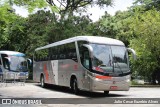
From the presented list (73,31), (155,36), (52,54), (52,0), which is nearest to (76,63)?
(52,54)

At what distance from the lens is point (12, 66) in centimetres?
3516

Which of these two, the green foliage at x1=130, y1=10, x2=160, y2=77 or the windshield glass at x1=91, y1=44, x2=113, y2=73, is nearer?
the windshield glass at x1=91, y1=44, x2=113, y2=73

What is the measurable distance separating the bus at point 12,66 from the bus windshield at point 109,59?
724 inches

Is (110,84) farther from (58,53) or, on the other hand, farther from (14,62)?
(14,62)

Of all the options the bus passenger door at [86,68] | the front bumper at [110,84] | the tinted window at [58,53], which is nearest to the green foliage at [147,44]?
the tinted window at [58,53]

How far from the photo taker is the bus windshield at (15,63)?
3506 centimetres

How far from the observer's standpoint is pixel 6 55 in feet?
116

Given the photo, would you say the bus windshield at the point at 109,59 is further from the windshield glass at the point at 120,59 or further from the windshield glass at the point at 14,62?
the windshield glass at the point at 14,62

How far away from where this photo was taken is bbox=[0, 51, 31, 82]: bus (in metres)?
35.0

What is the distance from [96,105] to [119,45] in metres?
5.34

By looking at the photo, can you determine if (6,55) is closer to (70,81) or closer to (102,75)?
(70,81)

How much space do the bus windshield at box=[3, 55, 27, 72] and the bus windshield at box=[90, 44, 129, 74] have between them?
→ 18882 millimetres

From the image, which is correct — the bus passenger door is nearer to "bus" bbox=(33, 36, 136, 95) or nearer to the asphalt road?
"bus" bbox=(33, 36, 136, 95)

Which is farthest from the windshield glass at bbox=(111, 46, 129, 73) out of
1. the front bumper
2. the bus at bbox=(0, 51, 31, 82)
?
the bus at bbox=(0, 51, 31, 82)
